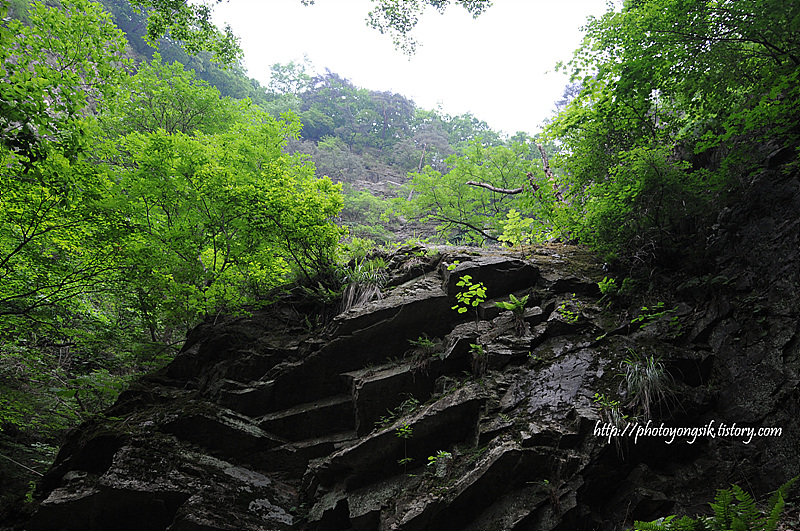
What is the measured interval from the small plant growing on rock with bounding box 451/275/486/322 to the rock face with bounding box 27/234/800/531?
0.81ft

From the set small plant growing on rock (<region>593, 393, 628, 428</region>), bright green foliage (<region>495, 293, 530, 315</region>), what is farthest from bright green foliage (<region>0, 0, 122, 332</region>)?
small plant growing on rock (<region>593, 393, 628, 428</region>)

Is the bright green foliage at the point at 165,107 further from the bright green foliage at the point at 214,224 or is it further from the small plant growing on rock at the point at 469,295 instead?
the small plant growing on rock at the point at 469,295

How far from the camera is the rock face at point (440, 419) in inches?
160

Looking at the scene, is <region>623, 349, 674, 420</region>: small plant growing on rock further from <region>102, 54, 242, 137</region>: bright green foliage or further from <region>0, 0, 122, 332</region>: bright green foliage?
<region>102, 54, 242, 137</region>: bright green foliage

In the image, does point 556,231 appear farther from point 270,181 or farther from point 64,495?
point 64,495

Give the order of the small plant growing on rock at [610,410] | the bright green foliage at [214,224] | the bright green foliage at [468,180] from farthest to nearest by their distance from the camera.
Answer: the bright green foliage at [468,180]
the bright green foliage at [214,224]
the small plant growing on rock at [610,410]

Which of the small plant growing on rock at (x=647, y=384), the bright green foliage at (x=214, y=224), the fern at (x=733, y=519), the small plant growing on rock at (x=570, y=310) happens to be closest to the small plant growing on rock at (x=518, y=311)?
the small plant growing on rock at (x=570, y=310)

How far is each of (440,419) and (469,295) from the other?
7.20ft

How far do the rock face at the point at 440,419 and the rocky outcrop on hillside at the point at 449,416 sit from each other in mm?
23

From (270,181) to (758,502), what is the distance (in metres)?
8.10

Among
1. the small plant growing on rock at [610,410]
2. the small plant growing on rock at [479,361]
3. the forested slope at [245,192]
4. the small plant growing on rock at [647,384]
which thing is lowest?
the small plant growing on rock at [610,410]

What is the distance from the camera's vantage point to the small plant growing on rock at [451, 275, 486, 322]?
6.32 metres

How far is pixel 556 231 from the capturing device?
7.09m

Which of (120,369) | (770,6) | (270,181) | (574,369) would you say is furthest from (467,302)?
(120,369)
